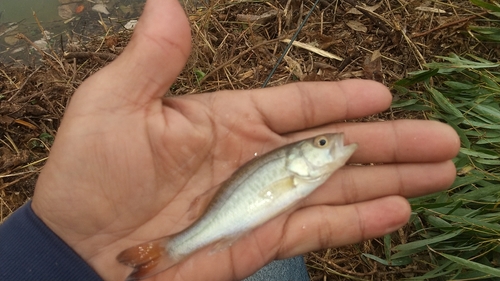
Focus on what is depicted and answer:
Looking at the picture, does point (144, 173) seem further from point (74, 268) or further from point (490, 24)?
point (490, 24)

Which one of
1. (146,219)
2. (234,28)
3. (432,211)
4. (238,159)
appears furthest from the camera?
(234,28)

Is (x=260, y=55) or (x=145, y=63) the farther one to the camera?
(x=260, y=55)

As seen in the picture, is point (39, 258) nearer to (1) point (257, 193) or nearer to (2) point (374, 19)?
(1) point (257, 193)

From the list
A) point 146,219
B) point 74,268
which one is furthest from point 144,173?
point 74,268

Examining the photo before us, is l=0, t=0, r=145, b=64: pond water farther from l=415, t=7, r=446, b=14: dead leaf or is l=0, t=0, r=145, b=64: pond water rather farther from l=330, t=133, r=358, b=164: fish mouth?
l=330, t=133, r=358, b=164: fish mouth

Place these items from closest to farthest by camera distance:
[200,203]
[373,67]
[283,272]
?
[200,203], [283,272], [373,67]

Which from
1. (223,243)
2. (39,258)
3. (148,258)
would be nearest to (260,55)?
(223,243)

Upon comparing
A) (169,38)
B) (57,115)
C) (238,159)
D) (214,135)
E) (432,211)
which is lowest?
(432,211)
